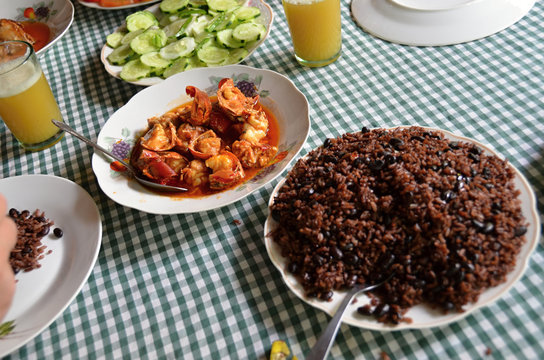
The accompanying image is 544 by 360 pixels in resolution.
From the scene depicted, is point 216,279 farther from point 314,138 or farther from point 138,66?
point 138,66

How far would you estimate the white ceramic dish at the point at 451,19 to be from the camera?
2592 millimetres

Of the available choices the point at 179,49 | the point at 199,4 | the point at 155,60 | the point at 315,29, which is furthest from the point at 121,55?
the point at 315,29

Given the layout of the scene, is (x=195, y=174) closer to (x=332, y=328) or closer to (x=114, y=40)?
(x=332, y=328)

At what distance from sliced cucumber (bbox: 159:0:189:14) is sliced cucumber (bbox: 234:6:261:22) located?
392 millimetres

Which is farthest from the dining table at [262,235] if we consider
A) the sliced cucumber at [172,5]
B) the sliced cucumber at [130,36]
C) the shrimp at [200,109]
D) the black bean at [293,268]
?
the sliced cucumber at [172,5]

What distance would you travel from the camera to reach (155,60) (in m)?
2.74

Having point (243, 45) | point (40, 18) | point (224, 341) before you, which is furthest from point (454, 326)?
point (40, 18)

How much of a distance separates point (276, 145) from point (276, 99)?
0.29 m

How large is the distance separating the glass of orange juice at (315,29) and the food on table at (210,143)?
46 centimetres

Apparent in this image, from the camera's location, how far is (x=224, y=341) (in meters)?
1.70

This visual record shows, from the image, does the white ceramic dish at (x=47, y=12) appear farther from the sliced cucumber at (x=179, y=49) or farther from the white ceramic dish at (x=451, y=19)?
the white ceramic dish at (x=451, y=19)

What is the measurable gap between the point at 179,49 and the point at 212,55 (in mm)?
204

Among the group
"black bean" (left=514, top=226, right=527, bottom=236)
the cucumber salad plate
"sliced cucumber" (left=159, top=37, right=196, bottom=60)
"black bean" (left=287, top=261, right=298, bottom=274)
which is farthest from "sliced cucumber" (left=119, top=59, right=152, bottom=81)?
"black bean" (left=514, top=226, right=527, bottom=236)

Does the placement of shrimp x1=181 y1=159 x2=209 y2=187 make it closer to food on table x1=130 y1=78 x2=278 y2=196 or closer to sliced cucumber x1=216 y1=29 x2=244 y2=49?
food on table x1=130 y1=78 x2=278 y2=196
